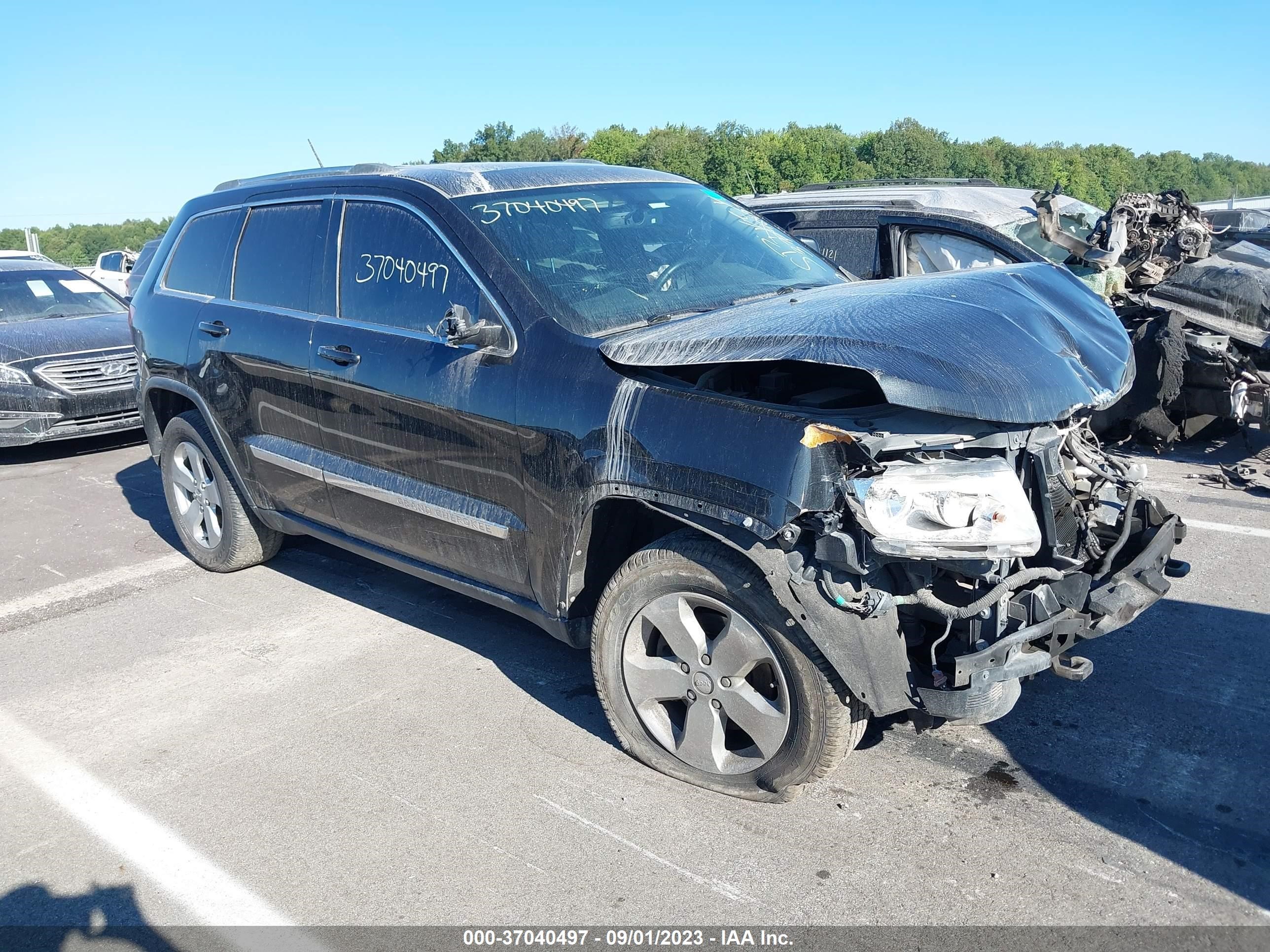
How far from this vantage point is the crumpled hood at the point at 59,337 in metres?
8.84

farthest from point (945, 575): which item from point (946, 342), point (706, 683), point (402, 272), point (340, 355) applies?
point (340, 355)

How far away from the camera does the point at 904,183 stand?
915 cm

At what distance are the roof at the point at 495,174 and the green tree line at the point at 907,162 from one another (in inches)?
1011

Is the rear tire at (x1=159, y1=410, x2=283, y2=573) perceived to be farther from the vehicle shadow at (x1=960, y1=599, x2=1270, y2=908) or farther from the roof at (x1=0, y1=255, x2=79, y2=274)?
the roof at (x1=0, y1=255, x2=79, y2=274)

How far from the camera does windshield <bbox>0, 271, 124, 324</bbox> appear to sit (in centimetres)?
970

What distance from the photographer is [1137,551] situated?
11.1ft

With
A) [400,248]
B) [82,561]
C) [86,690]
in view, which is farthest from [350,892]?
[82,561]

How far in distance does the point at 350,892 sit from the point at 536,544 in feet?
4.06

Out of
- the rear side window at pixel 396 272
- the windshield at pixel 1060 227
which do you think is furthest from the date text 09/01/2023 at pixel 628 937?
the windshield at pixel 1060 227

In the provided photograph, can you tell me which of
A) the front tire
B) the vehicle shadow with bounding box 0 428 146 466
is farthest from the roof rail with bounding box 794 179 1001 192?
the front tire

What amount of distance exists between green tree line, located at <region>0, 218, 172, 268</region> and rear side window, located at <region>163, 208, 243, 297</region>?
47.2 metres

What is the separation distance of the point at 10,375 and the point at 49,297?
5.76ft

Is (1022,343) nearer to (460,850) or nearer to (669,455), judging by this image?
(669,455)

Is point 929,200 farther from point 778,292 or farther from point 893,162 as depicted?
point 893,162
